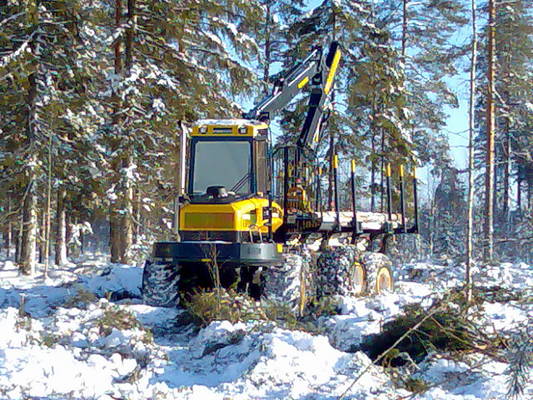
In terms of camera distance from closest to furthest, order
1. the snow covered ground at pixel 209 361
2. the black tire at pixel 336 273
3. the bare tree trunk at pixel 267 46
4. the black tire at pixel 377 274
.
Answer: the snow covered ground at pixel 209 361
the black tire at pixel 336 273
the black tire at pixel 377 274
the bare tree trunk at pixel 267 46

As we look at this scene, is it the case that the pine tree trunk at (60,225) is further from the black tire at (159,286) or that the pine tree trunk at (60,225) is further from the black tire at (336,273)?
the black tire at (336,273)

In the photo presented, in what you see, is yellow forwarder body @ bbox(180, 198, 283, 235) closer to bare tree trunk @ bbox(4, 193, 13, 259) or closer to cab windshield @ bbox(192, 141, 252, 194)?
cab windshield @ bbox(192, 141, 252, 194)

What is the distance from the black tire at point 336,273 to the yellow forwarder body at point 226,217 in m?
1.68

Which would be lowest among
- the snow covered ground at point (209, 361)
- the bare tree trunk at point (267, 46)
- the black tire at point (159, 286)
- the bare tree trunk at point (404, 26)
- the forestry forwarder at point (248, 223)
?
the snow covered ground at point (209, 361)

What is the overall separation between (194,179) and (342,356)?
5.02 meters

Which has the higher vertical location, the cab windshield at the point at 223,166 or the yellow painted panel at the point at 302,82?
the yellow painted panel at the point at 302,82

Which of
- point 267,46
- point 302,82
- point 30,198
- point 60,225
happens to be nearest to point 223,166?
point 302,82

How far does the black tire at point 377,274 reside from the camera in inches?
439

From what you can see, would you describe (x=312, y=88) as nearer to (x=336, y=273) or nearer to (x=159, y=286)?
(x=336, y=273)

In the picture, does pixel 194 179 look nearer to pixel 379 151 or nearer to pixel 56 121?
pixel 56 121

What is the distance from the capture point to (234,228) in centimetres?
904

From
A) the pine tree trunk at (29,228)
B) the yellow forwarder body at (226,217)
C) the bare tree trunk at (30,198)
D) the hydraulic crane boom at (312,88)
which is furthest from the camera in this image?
the pine tree trunk at (29,228)

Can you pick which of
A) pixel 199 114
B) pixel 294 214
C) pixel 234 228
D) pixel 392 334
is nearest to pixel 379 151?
pixel 199 114

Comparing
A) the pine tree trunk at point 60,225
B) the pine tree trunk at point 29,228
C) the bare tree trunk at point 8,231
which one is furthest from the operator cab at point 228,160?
the pine tree trunk at point 60,225
